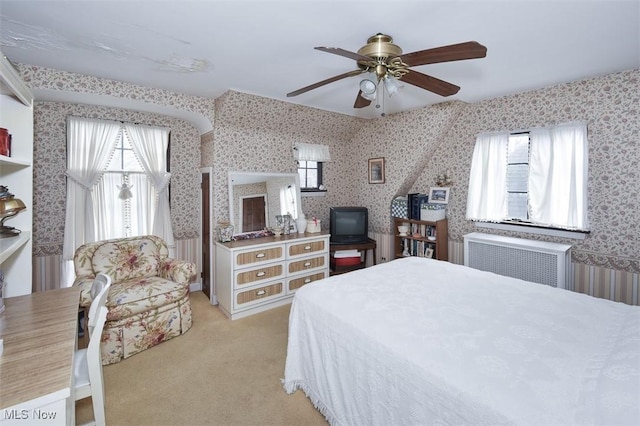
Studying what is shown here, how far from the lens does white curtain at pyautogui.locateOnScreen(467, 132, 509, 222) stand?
3.52m

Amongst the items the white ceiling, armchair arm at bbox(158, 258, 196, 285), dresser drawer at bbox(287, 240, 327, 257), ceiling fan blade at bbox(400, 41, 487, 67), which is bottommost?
armchair arm at bbox(158, 258, 196, 285)

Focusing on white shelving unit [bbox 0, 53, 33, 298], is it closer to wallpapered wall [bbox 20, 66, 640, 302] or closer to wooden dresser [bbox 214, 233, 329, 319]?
wallpapered wall [bbox 20, 66, 640, 302]

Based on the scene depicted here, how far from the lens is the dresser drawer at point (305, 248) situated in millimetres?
3711

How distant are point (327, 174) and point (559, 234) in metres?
3.05

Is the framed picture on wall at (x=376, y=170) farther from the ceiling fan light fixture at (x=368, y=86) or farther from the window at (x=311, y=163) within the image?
the ceiling fan light fixture at (x=368, y=86)

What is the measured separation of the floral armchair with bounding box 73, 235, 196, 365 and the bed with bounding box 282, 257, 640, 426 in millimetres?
1461

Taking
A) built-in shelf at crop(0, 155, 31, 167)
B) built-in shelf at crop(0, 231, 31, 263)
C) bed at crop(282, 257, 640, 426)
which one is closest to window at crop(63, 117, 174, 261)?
built-in shelf at crop(0, 231, 31, 263)

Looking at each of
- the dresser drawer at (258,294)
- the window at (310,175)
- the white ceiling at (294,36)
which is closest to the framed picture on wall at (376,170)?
the window at (310,175)

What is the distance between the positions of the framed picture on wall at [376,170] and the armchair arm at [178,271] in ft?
9.38

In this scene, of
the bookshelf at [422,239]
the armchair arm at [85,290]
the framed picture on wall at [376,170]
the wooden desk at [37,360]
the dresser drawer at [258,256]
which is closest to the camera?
the wooden desk at [37,360]

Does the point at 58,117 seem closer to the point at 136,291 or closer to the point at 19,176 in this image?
the point at 19,176

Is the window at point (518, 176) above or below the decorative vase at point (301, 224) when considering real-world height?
above

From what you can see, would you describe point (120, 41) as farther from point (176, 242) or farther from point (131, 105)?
point (176, 242)

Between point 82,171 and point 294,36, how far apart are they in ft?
8.91
